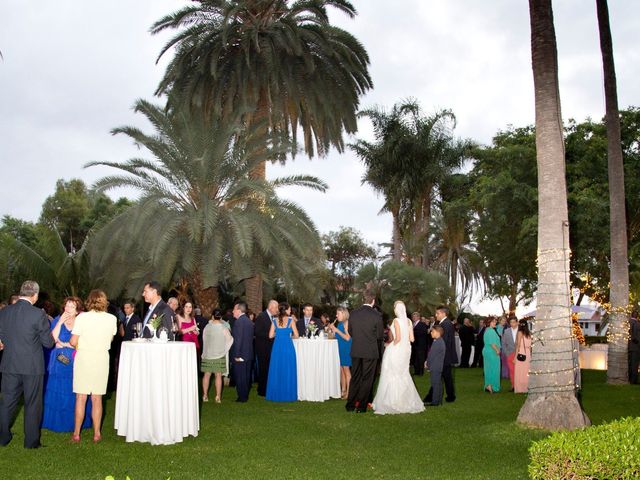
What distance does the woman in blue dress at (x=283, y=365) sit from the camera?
1410 cm

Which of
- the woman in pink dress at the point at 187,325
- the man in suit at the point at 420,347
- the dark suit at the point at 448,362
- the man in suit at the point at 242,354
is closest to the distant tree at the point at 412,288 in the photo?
the man in suit at the point at 420,347

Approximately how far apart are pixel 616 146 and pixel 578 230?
822 centimetres

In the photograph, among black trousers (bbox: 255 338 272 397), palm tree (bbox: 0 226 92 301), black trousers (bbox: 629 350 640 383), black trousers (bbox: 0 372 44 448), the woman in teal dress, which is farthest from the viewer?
palm tree (bbox: 0 226 92 301)

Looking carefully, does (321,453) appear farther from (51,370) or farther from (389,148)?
(389,148)

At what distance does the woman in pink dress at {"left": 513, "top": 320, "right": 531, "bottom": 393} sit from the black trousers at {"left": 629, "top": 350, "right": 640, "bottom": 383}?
453 cm

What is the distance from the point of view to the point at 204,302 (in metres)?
22.5

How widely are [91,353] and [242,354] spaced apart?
5012 mm

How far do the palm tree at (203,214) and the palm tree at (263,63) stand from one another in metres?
1.64

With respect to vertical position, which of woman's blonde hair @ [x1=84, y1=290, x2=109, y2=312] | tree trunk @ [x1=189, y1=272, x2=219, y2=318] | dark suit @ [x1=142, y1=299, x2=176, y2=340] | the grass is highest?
tree trunk @ [x1=189, y1=272, x2=219, y2=318]

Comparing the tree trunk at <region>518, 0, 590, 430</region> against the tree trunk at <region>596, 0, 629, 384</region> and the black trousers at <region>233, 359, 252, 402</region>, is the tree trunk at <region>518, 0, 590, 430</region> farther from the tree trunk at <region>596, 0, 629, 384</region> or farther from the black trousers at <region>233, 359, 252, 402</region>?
the tree trunk at <region>596, 0, 629, 384</region>

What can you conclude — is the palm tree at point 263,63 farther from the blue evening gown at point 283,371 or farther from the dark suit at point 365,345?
the dark suit at point 365,345

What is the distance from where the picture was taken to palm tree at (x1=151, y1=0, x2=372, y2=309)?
24797 millimetres

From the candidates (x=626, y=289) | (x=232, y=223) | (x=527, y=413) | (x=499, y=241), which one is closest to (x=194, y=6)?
(x=232, y=223)

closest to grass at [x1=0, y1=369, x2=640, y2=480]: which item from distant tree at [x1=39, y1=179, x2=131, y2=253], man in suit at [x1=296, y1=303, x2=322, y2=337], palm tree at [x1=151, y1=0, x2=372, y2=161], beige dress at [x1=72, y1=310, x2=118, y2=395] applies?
beige dress at [x1=72, y1=310, x2=118, y2=395]
